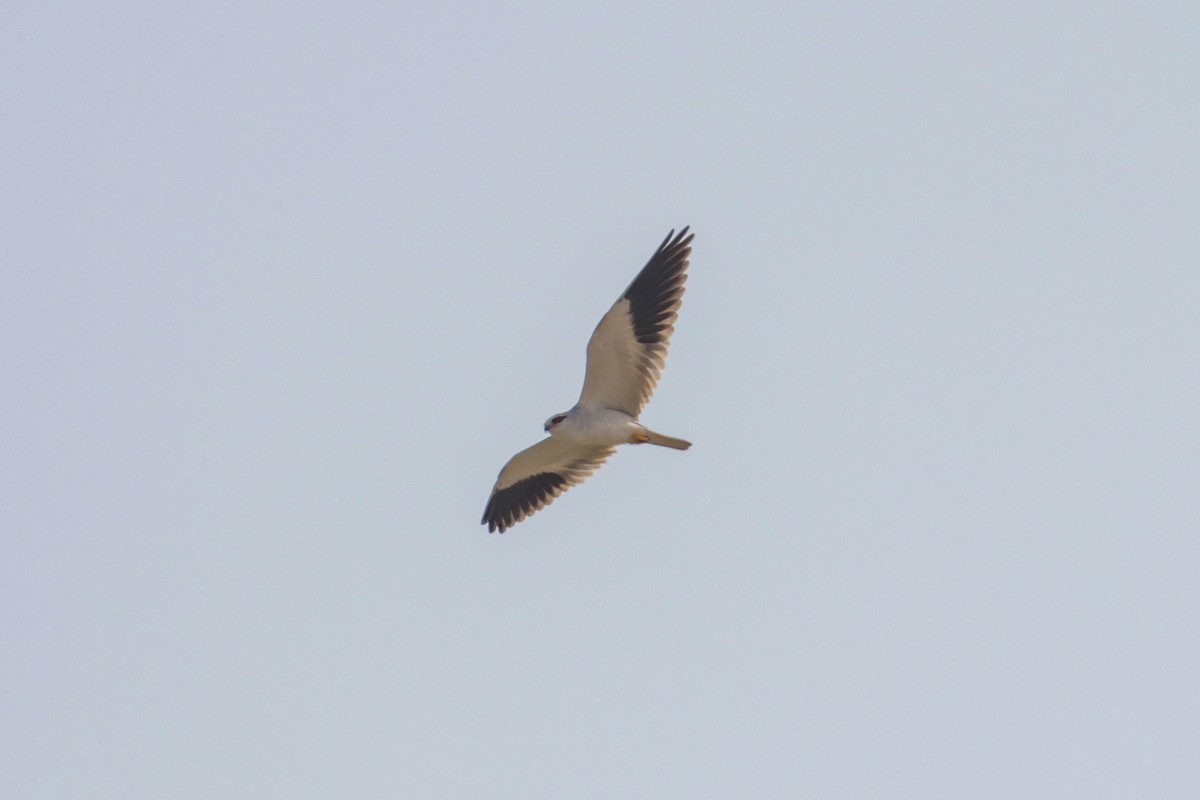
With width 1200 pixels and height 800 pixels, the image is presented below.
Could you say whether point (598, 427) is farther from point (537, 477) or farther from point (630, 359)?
point (537, 477)

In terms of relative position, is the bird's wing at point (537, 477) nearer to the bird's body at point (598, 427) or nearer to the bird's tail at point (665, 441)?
the bird's body at point (598, 427)

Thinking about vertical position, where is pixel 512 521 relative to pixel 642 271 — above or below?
below

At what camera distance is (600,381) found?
1966cm

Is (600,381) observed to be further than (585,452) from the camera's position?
No

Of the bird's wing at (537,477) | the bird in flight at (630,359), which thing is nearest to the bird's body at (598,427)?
the bird in flight at (630,359)

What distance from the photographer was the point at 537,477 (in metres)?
21.5

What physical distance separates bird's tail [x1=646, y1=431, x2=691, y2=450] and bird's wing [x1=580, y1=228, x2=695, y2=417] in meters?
0.38

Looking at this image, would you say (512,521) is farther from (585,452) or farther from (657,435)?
(657,435)

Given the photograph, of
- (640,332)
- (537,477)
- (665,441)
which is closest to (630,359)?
(640,332)

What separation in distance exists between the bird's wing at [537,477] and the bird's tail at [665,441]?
1249 mm

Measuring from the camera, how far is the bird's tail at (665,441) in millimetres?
19234

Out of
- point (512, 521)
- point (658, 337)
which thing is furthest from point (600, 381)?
point (512, 521)

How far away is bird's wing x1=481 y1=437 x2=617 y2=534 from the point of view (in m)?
21.0

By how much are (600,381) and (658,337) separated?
2.65 feet
